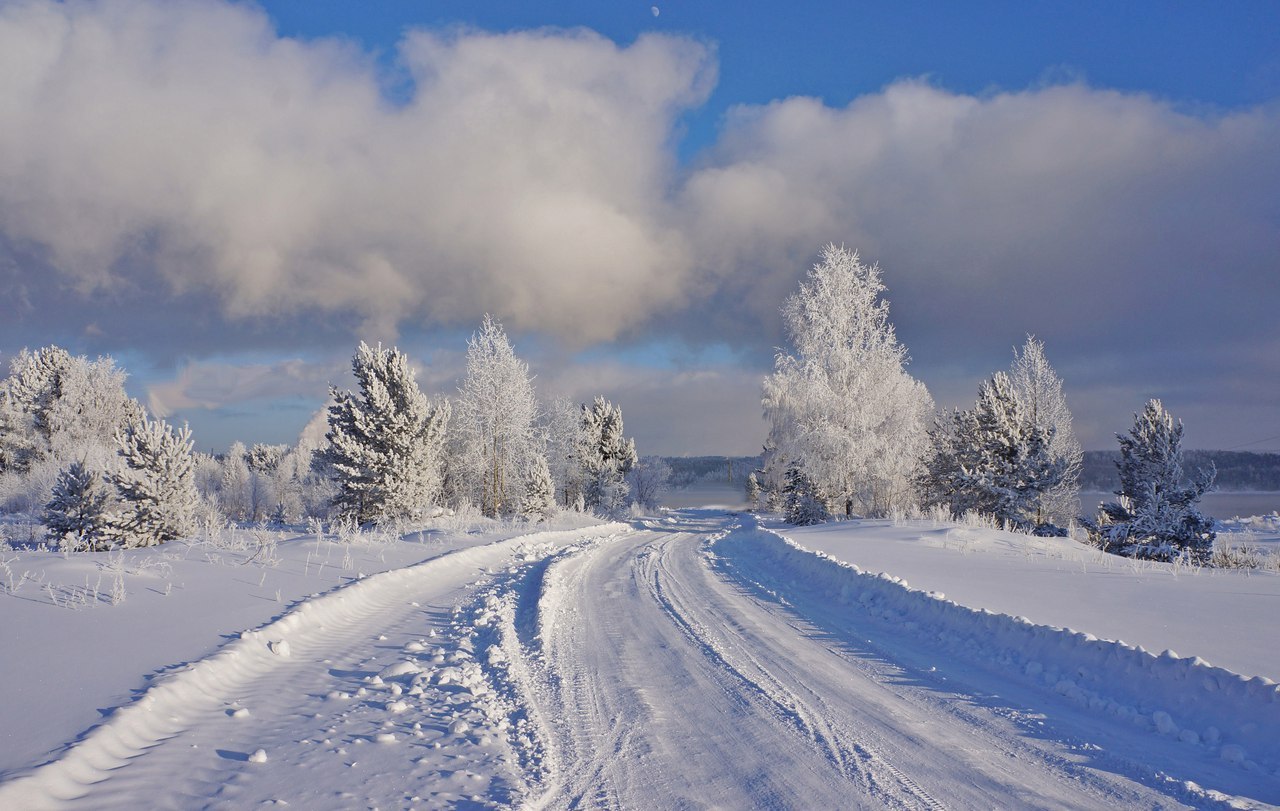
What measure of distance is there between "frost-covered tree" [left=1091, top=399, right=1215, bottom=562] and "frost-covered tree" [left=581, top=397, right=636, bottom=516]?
104 feet

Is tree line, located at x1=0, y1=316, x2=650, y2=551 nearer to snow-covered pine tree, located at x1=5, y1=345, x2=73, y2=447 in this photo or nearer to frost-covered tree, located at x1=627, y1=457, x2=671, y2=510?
snow-covered pine tree, located at x1=5, y1=345, x2=73, y2=447

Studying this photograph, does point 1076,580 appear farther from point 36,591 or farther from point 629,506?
point 629,506

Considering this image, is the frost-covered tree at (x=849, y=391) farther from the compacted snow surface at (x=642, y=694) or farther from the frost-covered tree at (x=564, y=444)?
the frost-covered tree at (x=564, y=444)

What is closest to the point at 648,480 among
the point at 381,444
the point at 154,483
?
the point at 381,444

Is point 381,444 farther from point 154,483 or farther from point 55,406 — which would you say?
point 55,406

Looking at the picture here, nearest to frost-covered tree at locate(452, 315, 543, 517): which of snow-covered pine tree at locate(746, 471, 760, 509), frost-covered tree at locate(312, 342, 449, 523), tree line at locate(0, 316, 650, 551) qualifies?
tree line at locate(0, 316, 650, 551)

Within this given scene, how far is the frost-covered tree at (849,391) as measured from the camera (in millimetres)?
25578

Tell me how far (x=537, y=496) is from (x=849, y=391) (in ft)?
48.8

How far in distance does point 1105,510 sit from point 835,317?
1502cm

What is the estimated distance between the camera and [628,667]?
6.57m

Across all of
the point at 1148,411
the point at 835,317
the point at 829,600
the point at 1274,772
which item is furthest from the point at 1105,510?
the point at 1274,772

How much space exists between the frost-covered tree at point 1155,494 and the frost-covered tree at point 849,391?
801 cm

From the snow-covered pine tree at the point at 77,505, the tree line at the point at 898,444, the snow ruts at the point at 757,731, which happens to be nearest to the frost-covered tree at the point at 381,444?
the snow-covered pine tree at the point at 77,505

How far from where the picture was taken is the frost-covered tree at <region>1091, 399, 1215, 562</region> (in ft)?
81.4
